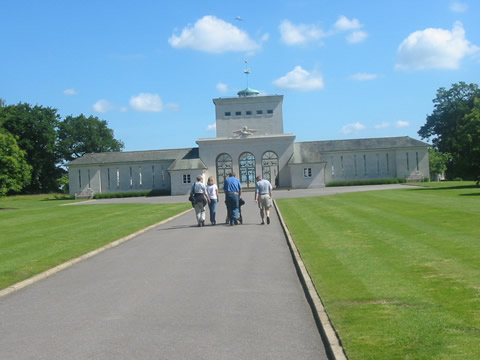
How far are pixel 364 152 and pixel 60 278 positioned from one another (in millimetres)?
54998

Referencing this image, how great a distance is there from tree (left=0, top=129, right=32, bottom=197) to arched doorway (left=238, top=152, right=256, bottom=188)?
78.9 feet

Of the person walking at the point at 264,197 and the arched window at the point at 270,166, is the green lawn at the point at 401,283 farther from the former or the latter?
the arched window at the point at 270,166

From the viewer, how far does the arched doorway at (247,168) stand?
6094cm

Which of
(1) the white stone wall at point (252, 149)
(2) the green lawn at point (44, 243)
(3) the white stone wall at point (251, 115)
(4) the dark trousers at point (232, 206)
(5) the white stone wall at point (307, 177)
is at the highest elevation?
(3) the white stone wall at point (251, 115)

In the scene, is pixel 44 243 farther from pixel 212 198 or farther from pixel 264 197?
pixel 264 197

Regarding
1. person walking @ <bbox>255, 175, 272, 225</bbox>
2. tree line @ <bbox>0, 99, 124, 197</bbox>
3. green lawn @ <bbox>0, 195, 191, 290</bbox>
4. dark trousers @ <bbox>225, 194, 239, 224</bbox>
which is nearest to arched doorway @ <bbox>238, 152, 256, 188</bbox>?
tree line @ <bbox>0, 99, 124, 197</bbox>

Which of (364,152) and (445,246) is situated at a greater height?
(364,152)

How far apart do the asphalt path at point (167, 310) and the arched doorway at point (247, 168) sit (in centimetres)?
4790

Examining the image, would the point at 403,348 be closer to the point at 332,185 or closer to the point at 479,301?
the point at 479,301

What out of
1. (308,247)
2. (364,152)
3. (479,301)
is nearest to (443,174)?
(364,152)

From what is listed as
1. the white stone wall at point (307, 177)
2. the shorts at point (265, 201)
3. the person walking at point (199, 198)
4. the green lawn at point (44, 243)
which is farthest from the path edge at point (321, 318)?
the white stone wall at point (307, 177)

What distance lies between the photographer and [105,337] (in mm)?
6262

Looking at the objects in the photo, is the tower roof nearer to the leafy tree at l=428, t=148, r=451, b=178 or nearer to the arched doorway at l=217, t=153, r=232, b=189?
the arched doorway at l=217, t=153, r=232, b=189

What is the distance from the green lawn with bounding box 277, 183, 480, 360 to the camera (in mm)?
5495
